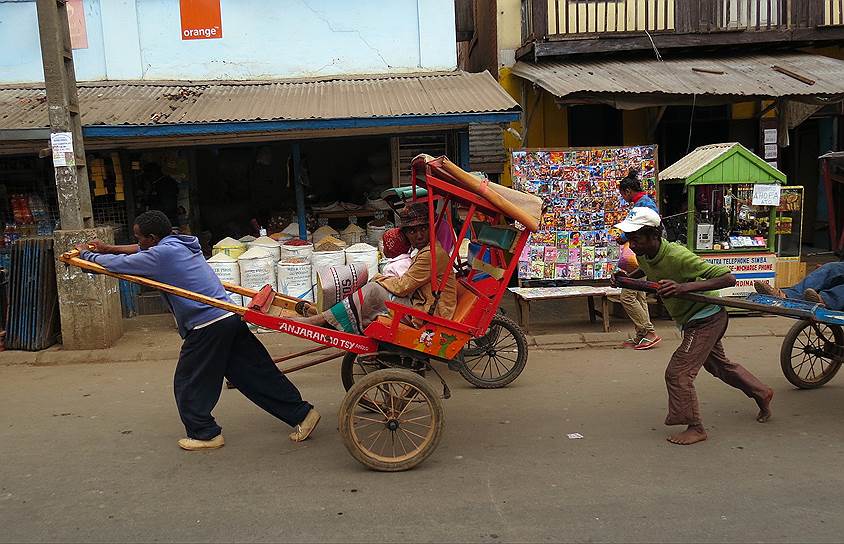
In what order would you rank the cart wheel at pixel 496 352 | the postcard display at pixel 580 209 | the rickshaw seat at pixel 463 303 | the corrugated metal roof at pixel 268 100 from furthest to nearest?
the postcard display at pixel 580 209 → the corrugated metal roof at pixel 268 100 → the cart wheel at pixel 496 352 → the rickshaw seat at pixel 463 303

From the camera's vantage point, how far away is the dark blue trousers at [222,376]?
4539 mm

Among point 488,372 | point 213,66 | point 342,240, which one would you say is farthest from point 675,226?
point 213,66

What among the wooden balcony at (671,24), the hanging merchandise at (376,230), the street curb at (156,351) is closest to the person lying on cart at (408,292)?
the street curb at (156,351)

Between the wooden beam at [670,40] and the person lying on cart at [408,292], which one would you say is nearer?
the person lying on cart at [408,292]

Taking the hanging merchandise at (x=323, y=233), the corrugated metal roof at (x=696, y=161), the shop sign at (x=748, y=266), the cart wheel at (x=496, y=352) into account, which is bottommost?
the cart wheel at (x=496, y=352)

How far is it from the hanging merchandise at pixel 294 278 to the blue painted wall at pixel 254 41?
3314 millimetres

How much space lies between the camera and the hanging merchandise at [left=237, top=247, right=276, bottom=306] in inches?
323

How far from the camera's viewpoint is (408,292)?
446 cm

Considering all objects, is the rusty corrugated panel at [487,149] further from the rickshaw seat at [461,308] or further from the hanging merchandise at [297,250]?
the rickshaw seat at [461,308]

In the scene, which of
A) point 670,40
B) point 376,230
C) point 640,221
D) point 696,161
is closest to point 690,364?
point 640,221

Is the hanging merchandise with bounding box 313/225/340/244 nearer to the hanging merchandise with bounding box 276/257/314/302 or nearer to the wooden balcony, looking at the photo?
the hanging merchandise with bounding box 276/257/314/302

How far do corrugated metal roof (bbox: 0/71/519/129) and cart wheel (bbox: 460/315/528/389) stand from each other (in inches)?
A: 126

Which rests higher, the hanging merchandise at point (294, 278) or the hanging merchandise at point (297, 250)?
the hanging merchandise at point (297, 250)

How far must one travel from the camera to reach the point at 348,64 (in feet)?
32.9
